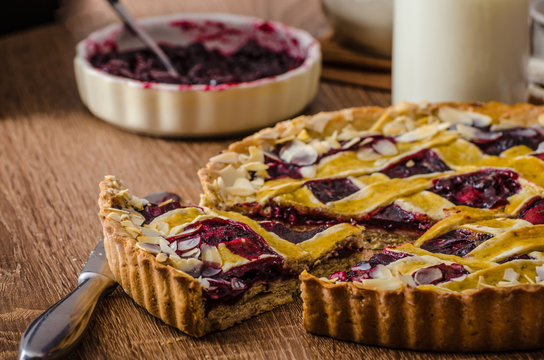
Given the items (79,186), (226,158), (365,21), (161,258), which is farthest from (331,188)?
(365,21)

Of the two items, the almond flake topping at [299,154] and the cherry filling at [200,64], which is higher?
the cherry filling at [200,64]

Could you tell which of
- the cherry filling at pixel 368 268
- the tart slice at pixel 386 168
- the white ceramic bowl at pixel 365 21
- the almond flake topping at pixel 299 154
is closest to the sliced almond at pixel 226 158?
the tart slice at pixel 386 168

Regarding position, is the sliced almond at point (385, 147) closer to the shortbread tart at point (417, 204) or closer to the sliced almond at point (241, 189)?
the shortbread tart at point (417, 204)

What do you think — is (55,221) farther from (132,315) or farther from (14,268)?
(132,315)

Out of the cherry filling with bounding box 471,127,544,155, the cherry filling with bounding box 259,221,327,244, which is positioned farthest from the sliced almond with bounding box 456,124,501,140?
the cherry filling with bounding box 259,221,327,244

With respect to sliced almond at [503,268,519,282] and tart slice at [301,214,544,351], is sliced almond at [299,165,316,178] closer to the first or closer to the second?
tart slice at [301,214,544,351]
